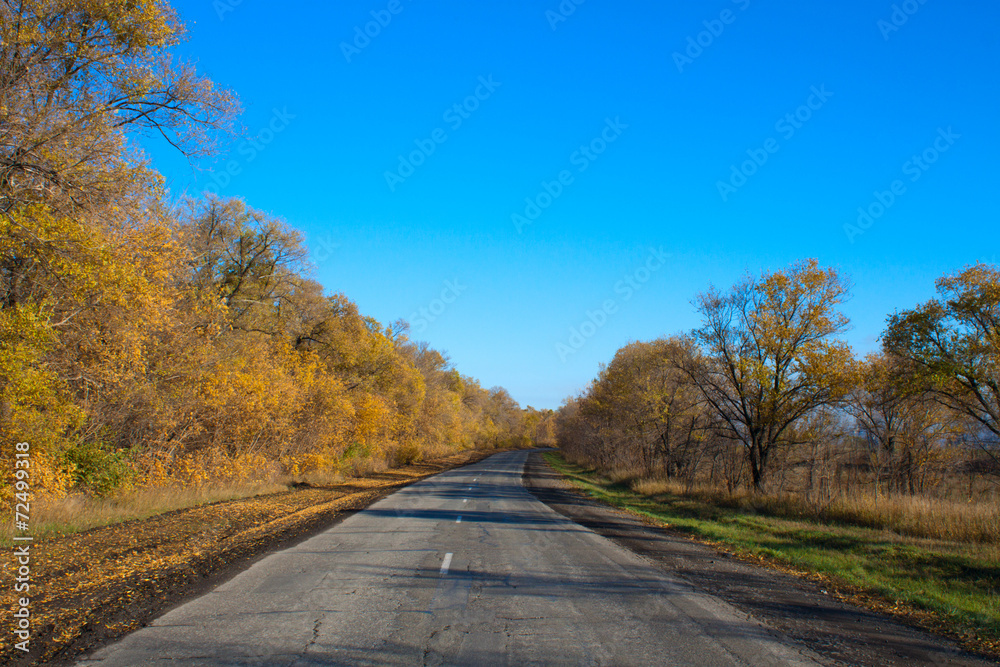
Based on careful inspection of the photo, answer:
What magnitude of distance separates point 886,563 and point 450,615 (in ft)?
29.8

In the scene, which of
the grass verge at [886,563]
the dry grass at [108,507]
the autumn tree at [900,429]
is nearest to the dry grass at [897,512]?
the grass verge at [886,563]

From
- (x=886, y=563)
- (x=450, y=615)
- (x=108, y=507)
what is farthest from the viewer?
(x=108, y=507)

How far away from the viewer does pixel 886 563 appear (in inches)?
408

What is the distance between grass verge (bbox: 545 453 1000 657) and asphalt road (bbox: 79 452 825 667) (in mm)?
2784

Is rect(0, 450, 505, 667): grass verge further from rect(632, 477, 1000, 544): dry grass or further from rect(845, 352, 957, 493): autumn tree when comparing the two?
rect(845, 352, 957, 493): autumn tree

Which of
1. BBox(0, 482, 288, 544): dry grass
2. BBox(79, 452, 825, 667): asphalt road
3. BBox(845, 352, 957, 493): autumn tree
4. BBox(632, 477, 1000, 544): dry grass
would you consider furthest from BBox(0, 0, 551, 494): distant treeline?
BBox(845, 352, 957, 493): autumn tree

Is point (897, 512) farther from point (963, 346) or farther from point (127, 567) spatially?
point (127, 567)

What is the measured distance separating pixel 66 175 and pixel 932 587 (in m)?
16.2

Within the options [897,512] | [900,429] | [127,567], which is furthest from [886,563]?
[900,429]

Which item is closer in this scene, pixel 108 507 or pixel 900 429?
pixel 108 507

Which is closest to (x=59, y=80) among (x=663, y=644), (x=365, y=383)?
(x=663, y=644)

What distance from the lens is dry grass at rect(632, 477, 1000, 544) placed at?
40.7ft

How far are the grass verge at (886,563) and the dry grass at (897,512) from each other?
23.9 inches

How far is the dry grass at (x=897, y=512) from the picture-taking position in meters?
12.4
